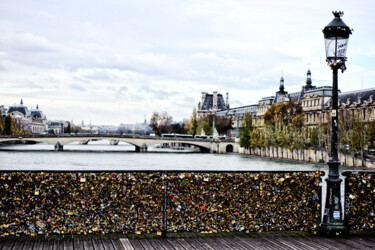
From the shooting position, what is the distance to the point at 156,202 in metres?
8.16

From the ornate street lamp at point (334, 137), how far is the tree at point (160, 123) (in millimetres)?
120620

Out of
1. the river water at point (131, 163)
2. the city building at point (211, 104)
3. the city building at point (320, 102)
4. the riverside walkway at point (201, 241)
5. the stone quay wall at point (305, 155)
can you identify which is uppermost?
the city building at point (211, 104)

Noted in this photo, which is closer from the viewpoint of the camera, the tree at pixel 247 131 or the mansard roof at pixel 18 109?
the tree at pixel 247 131

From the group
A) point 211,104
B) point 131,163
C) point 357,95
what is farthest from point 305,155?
point 211,104

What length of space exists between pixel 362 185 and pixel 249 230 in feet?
7.24

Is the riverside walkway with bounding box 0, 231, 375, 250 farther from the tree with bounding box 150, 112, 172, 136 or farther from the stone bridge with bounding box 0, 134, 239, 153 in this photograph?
the tree with bounding box 150, 112, 172, 136

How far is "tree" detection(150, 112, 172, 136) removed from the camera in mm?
130625

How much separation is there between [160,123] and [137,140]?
142ft

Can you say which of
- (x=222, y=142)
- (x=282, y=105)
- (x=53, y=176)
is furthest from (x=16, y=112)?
(x=53, y=176)

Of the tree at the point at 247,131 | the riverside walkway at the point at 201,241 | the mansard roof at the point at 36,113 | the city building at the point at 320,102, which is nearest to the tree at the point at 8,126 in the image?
the tree at the point at 247,131

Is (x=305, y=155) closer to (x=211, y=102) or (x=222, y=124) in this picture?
(x=222, y=124)

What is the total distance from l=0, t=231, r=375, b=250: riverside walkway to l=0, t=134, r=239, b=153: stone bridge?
75.7 metres

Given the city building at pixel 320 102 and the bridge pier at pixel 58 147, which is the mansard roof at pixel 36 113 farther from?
the bridge pier at pixel 58 147

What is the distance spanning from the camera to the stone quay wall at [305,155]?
49.9m
